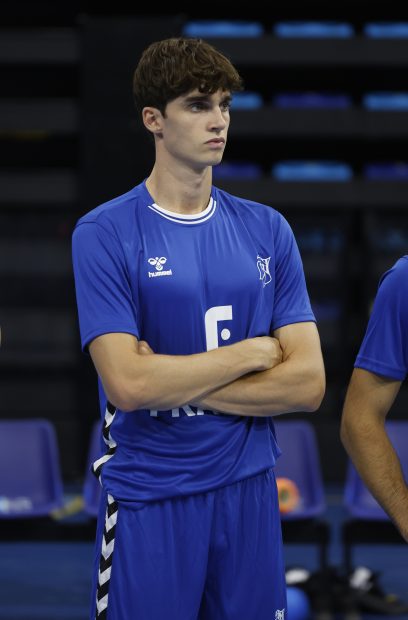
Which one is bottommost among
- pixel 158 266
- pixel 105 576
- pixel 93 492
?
pixel 93 492

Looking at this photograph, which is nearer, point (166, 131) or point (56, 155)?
point (166, 131)

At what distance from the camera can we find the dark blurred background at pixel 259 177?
1008cm

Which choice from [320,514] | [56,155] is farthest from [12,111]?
[320,514]

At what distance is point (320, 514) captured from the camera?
6.12m

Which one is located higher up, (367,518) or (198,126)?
(198,126)

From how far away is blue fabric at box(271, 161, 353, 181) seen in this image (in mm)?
10430

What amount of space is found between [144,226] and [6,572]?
4526 millimetres

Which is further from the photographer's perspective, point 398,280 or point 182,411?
point 182,411

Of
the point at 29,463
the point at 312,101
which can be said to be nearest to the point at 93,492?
the point at 29,463

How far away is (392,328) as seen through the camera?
2891 millimetres

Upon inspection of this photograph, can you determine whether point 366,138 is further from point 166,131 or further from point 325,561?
point 166,131

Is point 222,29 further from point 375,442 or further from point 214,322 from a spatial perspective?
point 375,442

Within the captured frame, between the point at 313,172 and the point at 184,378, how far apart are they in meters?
7.64

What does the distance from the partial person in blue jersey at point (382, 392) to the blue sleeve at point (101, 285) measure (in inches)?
23.8
